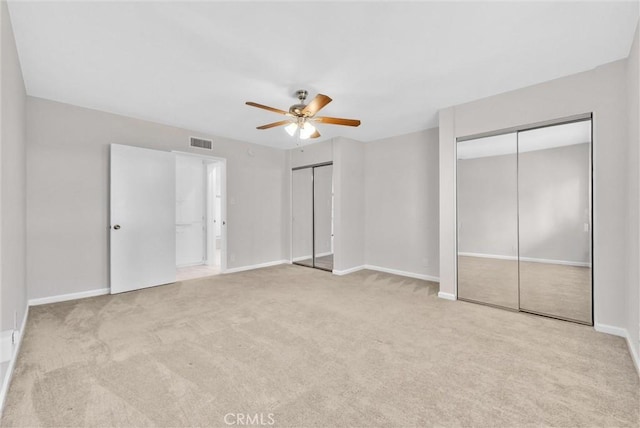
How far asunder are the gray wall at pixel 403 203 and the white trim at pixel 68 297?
174 inches

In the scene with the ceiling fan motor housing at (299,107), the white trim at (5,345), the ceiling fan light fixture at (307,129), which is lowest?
the white trim at (5,345)

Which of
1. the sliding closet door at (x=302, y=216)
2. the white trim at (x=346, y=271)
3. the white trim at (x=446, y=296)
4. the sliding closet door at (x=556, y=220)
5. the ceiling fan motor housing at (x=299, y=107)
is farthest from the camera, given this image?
the sliding closet door at (x=302, y=216)

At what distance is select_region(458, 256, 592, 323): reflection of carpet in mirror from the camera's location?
2934mm

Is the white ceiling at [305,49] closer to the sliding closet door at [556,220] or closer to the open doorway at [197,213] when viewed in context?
the sliding closet door at [556,220]

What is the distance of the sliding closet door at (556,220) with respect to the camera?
2.88 m

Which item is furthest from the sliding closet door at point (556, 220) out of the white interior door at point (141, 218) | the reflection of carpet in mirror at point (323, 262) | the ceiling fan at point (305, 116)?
the white interior door at point (141, 218)

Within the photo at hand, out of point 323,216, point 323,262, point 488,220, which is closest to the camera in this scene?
point 488,220

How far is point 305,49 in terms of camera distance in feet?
7.81

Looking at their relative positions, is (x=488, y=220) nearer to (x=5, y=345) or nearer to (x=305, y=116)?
(x=305, y=116)

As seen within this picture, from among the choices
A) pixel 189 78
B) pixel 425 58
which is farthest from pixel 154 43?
pixel 425 58

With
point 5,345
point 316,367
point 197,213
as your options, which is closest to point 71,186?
point 5,345

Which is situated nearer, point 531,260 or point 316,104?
point 316,104

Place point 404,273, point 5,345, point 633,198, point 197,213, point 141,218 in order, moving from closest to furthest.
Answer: point 5,345 → point 633,198 → point 141,218 → point 404,273 → point 197,213

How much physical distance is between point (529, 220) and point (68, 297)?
5.91m
